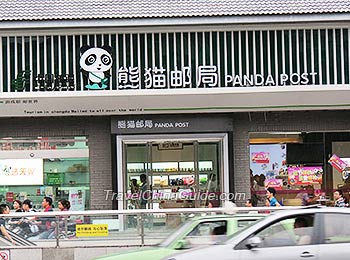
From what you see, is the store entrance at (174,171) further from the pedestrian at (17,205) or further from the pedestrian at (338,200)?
the pedestrian at (338,200)

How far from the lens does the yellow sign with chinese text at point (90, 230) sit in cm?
1462

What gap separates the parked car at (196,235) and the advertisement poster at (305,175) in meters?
9.88

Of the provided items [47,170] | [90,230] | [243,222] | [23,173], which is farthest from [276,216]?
[23,173]

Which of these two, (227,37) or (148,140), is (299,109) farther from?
(148,140)

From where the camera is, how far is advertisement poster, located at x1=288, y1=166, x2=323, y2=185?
20.2m

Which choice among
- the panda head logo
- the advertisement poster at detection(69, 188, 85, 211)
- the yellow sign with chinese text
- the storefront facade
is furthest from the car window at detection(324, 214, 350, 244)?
the advertisement poster at detection(69, 188, 85, 211)

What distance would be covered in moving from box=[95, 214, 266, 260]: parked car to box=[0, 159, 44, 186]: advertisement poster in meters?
10.0

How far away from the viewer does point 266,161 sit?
2023cm

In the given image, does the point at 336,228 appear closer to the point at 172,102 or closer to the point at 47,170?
the point at 172,102

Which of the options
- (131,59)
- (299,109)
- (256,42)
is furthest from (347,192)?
(131,59)

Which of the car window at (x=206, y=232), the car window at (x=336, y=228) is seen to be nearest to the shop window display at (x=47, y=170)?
the car window at (x=206, y=232)

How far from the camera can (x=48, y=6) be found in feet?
65.6

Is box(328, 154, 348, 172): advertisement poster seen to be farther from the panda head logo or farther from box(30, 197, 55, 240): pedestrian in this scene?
box(30, 197, 55, 240): pedestrian

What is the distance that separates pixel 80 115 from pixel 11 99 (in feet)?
6.15
